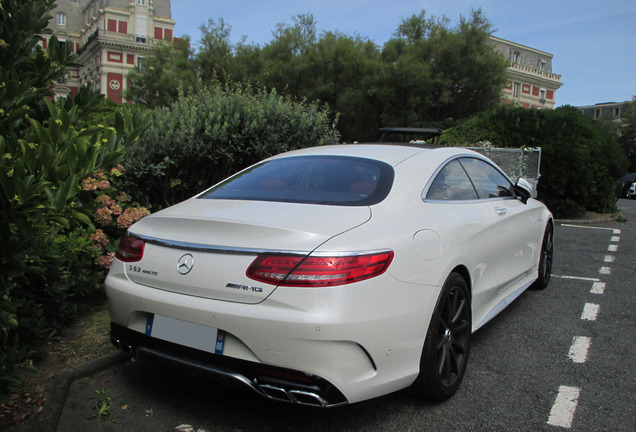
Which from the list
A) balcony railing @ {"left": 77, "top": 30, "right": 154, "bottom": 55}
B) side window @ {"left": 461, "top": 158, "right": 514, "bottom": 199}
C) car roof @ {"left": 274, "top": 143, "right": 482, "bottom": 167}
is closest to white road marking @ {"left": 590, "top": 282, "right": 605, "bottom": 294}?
side window @ {"left": 461, "top": 158, "right": 514, "bottom": 199}

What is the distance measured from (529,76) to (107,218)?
71.4 m

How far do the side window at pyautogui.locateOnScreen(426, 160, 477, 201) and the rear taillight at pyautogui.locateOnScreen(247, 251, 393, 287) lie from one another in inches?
37.9

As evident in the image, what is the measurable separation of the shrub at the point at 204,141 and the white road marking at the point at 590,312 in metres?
3.50

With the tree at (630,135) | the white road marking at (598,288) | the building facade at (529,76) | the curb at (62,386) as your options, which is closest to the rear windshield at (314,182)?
the curb at (62,386)

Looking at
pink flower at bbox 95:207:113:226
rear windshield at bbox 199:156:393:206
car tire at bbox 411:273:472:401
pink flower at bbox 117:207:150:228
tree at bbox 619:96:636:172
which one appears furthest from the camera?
tree at bbox 619:96:636:172

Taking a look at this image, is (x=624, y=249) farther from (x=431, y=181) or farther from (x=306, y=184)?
(x=306, y=184)

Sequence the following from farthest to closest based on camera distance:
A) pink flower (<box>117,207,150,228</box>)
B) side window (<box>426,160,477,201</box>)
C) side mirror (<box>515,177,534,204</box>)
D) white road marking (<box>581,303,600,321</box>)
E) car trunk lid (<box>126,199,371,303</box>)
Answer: side mirror (<box>515,177,534,204</box>)
white road marking (<box>581,303,600,321</box>)
pink flower (<box>117,207,150,228</box>)
side window (<box>426,160,477,201</box>)
car trunk lid (<box>126,199,371,303</box>)

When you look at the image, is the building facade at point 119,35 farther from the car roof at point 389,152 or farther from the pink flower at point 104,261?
the car roof at point 389,152

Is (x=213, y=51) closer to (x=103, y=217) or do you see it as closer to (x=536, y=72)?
(x=103, y=217)

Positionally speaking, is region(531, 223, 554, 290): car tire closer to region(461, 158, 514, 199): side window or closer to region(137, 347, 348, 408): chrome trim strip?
region(461, 158, 514, 199): side window

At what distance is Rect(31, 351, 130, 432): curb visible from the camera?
255 cm

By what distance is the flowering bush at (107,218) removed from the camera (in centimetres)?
396

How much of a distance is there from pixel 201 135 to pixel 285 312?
11.9ft

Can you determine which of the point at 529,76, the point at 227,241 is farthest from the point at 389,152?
the point at 529,76
